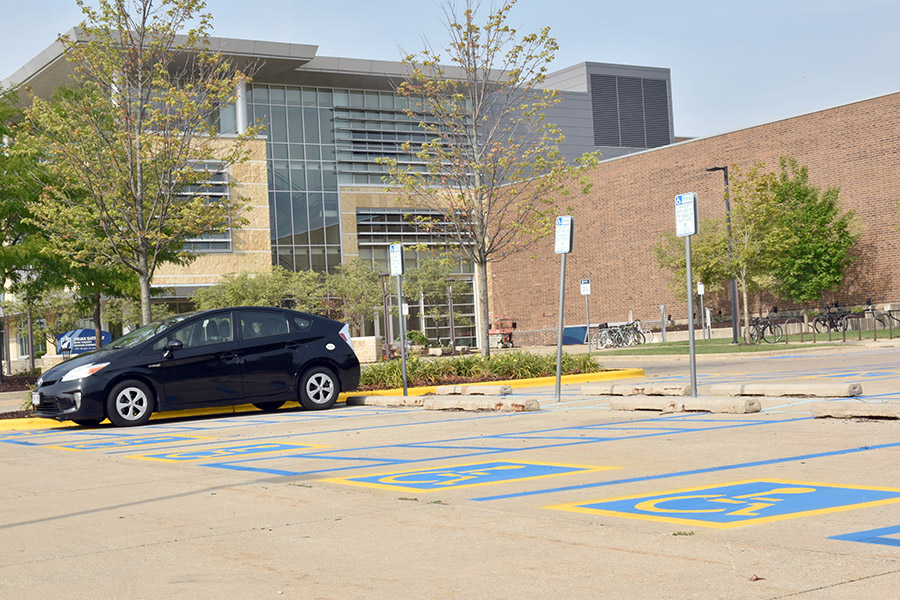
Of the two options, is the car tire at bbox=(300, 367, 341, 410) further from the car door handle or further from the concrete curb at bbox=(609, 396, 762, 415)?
the concrete curb at bbox=(609, 396, 762, 415)

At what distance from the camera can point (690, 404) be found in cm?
1250

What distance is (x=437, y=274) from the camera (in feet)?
172

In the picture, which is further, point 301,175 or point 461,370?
point 301,175

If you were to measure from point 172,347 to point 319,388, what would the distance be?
2.48 meters

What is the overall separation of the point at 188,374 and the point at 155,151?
22.7ft

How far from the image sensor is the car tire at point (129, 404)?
1534 cm

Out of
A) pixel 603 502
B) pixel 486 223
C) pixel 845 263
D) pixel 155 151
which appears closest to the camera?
pixel 603 502

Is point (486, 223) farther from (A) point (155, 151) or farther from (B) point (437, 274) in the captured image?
(B) point (437, 274)

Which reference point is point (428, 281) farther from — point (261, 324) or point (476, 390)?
point (261, 324)

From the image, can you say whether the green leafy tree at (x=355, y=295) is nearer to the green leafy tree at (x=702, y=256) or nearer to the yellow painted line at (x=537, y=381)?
the green leafy tree at (x=702, y=256)

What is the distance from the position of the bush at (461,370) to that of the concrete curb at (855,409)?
968 cm

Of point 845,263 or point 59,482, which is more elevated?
point 845,263

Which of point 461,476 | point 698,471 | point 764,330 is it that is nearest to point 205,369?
point 461,476

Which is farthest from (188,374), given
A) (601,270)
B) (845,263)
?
(601,270)
